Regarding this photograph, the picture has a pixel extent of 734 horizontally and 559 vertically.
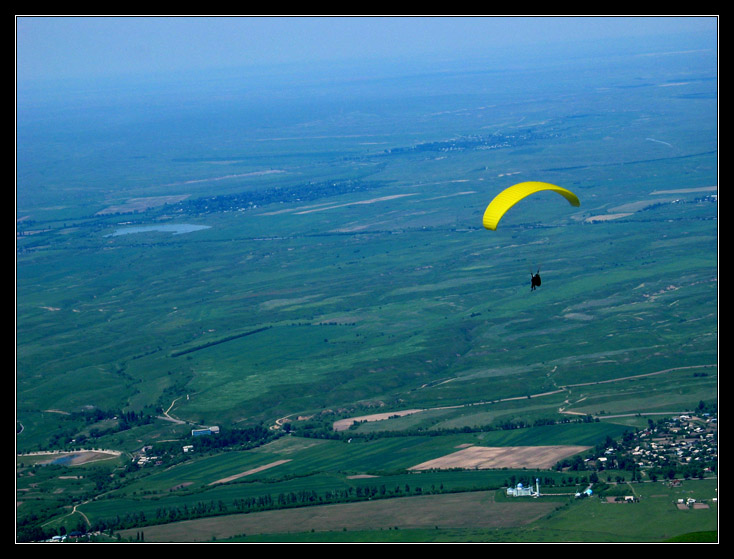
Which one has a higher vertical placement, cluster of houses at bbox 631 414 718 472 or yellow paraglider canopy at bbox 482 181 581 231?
yellow paraglider canopy at bbox 482 181 581 231

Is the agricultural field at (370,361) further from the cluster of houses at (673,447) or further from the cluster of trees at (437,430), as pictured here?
the cluster of houses at (673,447)

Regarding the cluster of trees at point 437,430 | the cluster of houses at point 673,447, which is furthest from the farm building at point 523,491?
the cluster of trees at point 437,430

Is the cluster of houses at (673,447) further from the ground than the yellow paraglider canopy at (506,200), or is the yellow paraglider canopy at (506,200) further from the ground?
the yellow paraglider canopy at (506,200)

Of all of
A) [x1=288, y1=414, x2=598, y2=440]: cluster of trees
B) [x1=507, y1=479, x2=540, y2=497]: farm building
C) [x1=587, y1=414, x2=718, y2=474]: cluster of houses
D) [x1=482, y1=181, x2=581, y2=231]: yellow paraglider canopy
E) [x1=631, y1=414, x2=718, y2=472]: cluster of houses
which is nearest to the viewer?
[x1=482, y1=181, x2=581, y2=231]: yellow paraglider canopy

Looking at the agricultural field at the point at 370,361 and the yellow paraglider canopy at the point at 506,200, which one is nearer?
the yellow paraglider canopy at the point at 506,200

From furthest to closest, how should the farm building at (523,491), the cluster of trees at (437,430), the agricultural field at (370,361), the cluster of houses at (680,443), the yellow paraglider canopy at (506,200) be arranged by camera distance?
the cluster of trees at (437,430) < the cluster of houses at (680,443) < the agricultural field at (370,361) < the farm building at (523,491) < the yellow paraglider canopy at (506,200)

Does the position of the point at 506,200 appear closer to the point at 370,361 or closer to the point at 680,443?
the point at 680,443

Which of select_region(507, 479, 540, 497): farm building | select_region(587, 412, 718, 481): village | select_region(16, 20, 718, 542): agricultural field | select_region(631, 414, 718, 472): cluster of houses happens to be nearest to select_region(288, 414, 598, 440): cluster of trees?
select_region(16, 20, 718, 542): agricultural field

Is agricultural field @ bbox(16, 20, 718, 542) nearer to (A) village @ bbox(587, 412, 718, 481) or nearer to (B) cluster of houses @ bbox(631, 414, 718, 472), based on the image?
(A) village @ bbox(587, 412, 718, 481)

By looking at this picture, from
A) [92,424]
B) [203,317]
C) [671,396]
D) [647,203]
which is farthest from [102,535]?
[647,203]
